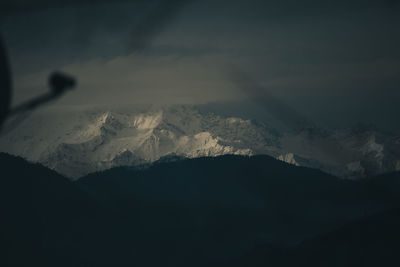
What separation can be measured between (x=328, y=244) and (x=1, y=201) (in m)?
119

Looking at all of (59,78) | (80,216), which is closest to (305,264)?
(80,216)

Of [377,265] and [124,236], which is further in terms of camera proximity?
[124,236]

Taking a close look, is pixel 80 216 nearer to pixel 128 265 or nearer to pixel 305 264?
pixel 128 265

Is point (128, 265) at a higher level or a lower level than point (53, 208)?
lower

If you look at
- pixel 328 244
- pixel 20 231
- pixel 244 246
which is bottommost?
pixel 244 246

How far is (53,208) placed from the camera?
19162 cm

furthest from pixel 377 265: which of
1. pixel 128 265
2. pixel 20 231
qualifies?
pixel 20 231

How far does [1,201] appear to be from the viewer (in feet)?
603

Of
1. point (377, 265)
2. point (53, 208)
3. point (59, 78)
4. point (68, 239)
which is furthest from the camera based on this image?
point (53, 208)

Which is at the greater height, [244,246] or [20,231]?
[20,231]

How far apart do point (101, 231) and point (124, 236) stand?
974 cm

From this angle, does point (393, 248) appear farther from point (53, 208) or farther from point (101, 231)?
point (53, 208)

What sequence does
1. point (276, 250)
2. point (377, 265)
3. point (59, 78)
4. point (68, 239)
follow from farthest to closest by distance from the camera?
point (68, 239) < point (276, 250) < point (377, 265) < point (59, 78)

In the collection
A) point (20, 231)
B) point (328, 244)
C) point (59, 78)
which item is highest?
point (59, 78)
